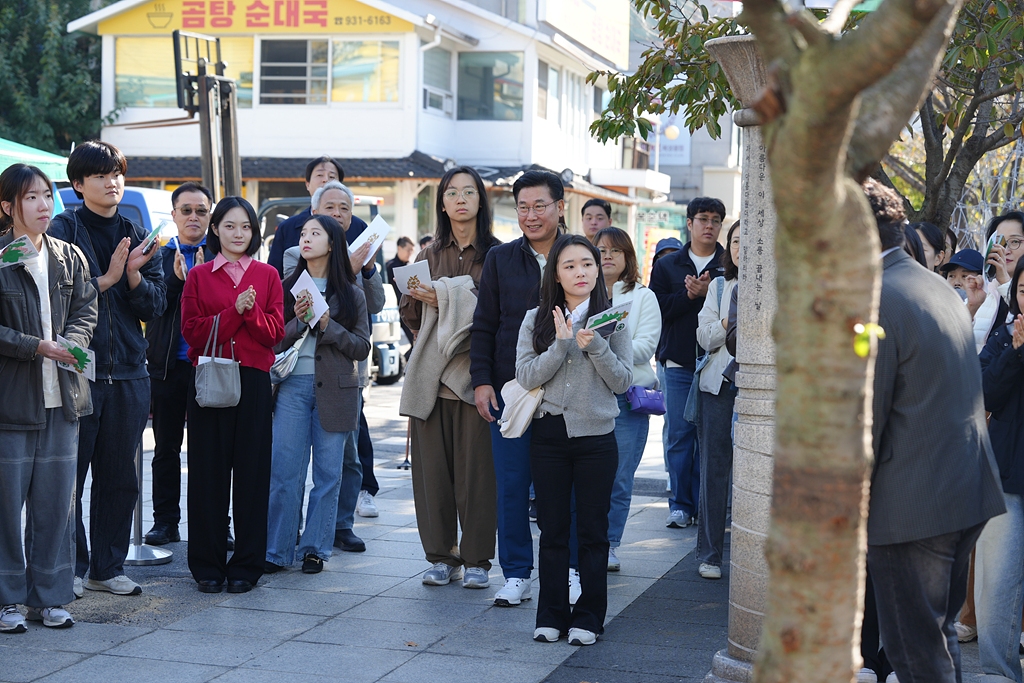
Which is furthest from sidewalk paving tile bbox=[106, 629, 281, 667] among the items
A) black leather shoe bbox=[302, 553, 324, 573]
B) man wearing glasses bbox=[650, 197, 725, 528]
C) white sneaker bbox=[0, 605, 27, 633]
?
man wearing glasses bbox=[650, 197, 725, 528]

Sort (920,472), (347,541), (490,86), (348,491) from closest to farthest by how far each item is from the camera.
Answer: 1. (920,472)
2. (347,541)
3. (348,491)
4. (490,86)

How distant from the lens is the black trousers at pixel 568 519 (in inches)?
188

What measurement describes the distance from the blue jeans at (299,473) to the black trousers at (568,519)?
62.3 inches

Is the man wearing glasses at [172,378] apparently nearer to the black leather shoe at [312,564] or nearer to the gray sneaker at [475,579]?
the black leather shoe at [312,564]

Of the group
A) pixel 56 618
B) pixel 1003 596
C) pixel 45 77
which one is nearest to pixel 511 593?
pixel 56 618

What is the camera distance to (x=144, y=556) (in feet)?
19.9

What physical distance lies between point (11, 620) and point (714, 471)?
3.71 meters

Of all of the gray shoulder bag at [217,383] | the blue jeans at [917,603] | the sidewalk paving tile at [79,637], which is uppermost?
the gray shoulder bag at [217,383]

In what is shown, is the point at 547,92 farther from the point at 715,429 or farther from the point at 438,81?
the point at 715,429

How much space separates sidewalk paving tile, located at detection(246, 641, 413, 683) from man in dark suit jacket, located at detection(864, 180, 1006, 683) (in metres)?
2.14

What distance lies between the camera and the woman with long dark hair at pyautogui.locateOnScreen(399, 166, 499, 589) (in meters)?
5.68

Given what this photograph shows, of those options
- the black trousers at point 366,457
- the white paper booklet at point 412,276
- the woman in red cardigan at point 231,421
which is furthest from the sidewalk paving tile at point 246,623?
the black trousers at point 366,457

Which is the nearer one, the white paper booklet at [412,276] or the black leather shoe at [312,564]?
the white paper booklet at [412,276]

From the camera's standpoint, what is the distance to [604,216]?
813 centimetres
